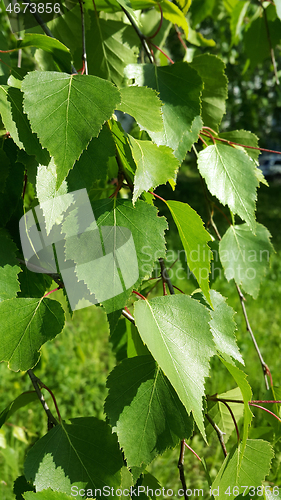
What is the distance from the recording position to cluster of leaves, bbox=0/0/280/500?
396 millimetres

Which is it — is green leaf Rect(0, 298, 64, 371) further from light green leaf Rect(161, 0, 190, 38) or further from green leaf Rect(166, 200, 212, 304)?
light green leaf Rect(161, 0, 190, 38)

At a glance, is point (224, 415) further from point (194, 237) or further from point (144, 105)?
point (144, 105)

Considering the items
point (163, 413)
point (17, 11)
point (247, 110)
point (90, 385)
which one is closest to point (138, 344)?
point (163, 413)

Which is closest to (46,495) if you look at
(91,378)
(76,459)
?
(76,459)

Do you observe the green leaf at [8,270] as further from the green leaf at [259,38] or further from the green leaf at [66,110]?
the green leaf at [259,38]

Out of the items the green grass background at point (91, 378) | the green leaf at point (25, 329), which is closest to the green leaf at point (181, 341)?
the green leaf at point (25, 329)

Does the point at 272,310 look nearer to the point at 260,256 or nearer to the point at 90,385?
the point at 90,385

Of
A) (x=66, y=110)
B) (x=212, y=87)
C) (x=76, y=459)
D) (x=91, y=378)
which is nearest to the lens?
(x=66, y=110)

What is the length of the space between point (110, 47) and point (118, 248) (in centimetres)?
47

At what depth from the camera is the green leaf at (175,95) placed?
0.52 metres

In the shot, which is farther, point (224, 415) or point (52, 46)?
point (224, 415)

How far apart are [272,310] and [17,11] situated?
252 centimetres

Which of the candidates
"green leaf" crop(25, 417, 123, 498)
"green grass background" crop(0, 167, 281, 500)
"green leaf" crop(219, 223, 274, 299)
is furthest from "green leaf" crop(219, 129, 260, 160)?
"green grass background" crop(0, 167, 281, 500)

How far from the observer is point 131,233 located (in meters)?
0.43
